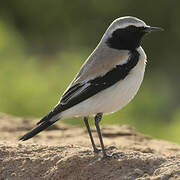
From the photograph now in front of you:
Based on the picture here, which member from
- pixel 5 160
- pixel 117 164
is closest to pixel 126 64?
pixel 117 164

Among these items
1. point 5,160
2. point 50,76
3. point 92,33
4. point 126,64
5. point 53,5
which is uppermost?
point 53,5

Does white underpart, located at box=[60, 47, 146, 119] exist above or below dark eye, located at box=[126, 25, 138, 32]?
below

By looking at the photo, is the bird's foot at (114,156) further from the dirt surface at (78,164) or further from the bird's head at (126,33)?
the bird's head at (126,33)

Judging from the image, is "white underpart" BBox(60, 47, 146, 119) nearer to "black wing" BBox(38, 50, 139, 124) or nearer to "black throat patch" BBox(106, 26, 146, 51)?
"black wing" BBox(38, 50, 139, 124)

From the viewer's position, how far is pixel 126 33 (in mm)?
6480

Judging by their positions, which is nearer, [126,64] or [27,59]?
[126,64]

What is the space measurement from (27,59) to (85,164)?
361 inches

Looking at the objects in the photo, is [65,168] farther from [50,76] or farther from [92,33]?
[92,33]

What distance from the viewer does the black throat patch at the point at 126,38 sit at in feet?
21.2

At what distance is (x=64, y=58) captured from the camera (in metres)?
14.4

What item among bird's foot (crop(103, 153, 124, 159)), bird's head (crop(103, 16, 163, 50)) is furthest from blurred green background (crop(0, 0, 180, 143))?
bird's foot (crop(103, 153, 124, 159))

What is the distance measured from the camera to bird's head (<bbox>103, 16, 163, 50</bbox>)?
21.0 feet

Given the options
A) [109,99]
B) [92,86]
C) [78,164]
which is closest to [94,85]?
[92,86]

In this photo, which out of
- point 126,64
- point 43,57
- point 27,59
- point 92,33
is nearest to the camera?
point 126,64
